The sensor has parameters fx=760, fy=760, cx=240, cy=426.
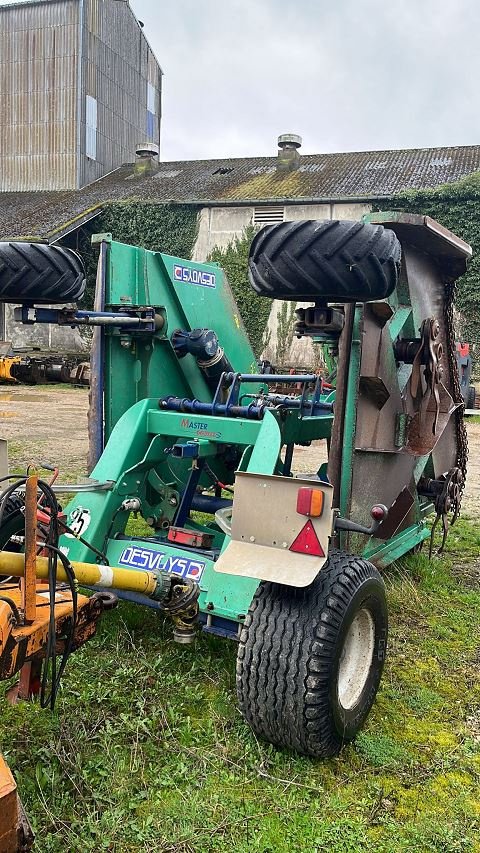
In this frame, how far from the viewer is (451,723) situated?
3.26 meters

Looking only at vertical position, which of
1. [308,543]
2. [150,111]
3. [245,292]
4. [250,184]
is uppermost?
[150,111]

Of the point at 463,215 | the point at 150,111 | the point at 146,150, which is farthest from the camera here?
the point at 150,111

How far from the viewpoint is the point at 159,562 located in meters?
3.57

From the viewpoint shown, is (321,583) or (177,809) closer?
(177,809)

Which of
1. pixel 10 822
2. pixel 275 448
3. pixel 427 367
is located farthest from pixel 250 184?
pixel 10 822

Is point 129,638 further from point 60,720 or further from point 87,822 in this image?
point 87,822

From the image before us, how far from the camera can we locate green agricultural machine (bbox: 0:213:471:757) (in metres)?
2.87

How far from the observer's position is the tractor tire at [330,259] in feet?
9.69

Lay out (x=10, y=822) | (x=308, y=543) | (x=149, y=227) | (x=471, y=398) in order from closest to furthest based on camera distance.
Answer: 1. (x=10, y=822)
2. (x=308, y=543)
3. (x=471, y=398)
4. (x=149, y=227)

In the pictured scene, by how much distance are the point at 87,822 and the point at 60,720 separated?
60cm

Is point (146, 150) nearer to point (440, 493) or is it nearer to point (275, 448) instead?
point (440, 493)

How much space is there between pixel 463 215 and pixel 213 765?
66.3ft

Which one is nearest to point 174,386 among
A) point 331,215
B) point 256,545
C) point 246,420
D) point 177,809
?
point 246,420

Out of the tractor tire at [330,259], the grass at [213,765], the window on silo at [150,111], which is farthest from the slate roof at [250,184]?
the grass at [213,765]
